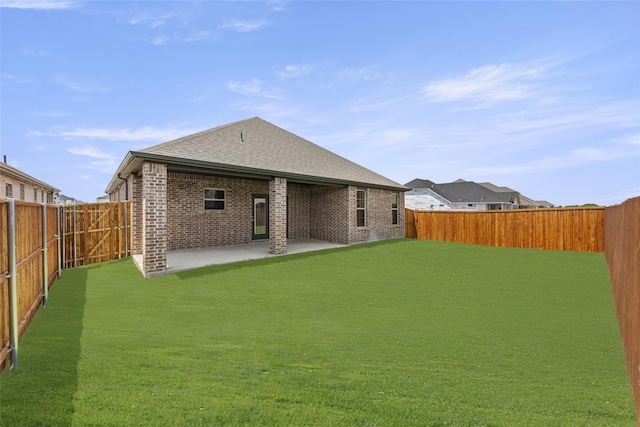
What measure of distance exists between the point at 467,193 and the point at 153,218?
43.2 meters

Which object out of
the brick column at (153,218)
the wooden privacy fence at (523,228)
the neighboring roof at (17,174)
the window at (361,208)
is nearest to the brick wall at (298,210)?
the window at (361,208)

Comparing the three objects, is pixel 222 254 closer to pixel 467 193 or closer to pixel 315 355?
pixel 315 355

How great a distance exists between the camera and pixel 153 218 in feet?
33.8

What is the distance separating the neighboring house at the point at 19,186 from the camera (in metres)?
17.5

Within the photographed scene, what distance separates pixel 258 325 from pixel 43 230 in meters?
5.26

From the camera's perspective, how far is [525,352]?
5.09 meters

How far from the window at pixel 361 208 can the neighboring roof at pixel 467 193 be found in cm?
3032

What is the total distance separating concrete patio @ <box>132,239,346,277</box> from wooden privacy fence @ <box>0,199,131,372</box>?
4.78 feet

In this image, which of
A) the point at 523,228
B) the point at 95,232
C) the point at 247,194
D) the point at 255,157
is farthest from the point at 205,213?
the point at 523,228

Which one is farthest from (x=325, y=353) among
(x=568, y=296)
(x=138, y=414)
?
(x=568, y=296)

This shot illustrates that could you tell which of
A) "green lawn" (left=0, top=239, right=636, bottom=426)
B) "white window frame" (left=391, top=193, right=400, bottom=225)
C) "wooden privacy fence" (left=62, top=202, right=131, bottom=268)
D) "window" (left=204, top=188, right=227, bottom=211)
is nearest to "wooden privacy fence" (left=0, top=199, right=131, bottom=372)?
"wooden privacy fence" (left=62, top=202, right=131, bottom=268)

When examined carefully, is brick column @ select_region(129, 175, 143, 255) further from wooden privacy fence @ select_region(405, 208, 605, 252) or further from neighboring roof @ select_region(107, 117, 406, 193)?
wooden privacy fence @ select_region(405, 208, 605, 252)

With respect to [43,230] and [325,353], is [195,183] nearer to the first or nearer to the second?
[43,230]

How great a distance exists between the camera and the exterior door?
1724 cm
